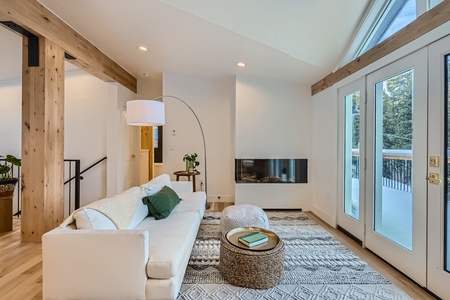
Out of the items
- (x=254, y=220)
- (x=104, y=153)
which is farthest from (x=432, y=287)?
(x=104, y=153)

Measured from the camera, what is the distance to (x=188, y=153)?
5.23 m

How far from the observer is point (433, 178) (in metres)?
1.97

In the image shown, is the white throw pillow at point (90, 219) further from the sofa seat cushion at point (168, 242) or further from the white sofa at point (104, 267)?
the sofa seat cushion at point (168, 242)

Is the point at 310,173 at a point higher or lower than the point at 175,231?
higher

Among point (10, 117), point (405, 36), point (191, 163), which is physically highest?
point (405, 36)

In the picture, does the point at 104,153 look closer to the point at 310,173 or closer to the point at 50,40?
the point at 50,40

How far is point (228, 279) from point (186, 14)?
2.89 metres

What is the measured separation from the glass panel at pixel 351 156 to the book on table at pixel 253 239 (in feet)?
5.43

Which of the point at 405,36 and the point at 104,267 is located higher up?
the point at 405,36

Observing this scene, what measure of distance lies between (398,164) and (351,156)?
898 millimetres

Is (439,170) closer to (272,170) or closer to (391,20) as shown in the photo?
(391,20)

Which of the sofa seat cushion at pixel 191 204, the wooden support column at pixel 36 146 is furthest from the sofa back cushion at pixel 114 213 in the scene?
the wooden support column at pixel 36 146

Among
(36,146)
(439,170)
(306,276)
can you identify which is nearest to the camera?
(439,170)

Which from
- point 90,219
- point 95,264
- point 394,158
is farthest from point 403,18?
point 95,264
